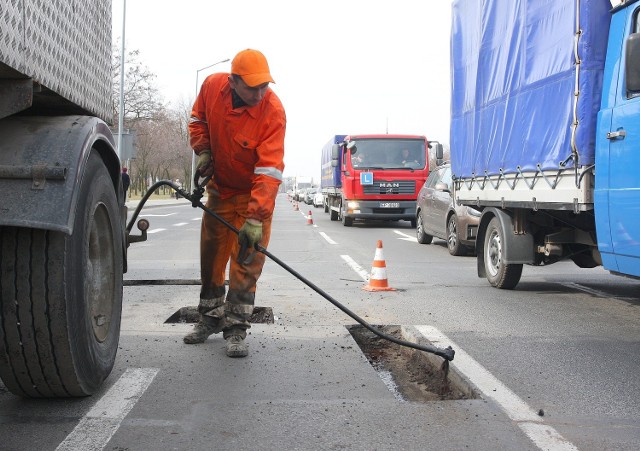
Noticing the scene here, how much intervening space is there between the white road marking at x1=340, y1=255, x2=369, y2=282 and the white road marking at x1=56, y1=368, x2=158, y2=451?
526 centimetres

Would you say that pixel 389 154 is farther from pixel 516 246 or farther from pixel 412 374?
pixel 412 374

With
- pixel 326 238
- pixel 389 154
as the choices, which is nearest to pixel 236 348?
pixel 326 238

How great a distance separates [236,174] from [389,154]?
16.2 meters

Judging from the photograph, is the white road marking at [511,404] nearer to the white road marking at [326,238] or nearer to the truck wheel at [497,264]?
the truck wheel at [497,264]

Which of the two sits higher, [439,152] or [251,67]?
[439,152]

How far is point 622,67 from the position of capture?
560 centimetres

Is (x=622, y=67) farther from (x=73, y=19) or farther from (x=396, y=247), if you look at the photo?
(x=396, y=247)

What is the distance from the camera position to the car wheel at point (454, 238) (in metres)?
12.5

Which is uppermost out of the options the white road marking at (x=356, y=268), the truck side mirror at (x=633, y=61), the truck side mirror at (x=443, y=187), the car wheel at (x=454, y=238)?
the truck side mirror at (x=633, y=61)

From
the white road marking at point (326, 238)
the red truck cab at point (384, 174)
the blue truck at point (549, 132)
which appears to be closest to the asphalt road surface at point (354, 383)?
the blue truck at point (549, 132)

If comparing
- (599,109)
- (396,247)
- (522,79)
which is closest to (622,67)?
(599,109)

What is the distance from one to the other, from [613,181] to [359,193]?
49.6 ft

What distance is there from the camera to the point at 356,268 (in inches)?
410

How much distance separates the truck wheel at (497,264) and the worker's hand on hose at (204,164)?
3.97 meters
